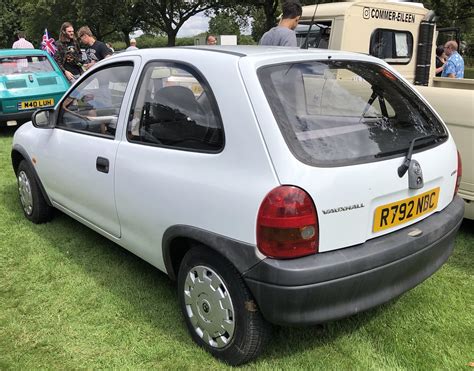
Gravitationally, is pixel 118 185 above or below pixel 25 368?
above

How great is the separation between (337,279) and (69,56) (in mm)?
8104

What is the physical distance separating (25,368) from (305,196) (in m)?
1.80

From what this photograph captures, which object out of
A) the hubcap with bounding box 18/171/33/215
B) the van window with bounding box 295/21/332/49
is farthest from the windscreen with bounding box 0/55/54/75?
the van window with bounding box 295/21/332/49

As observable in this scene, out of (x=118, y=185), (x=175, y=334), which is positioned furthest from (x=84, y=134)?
(x=175, y=334)

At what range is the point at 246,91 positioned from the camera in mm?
2314

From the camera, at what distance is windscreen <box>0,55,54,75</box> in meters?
8.63

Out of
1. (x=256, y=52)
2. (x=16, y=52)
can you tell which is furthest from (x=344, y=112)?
(x=16, y=52)

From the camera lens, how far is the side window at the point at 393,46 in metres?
6.13

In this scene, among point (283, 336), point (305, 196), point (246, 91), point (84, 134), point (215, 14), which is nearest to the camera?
point (305, 196)

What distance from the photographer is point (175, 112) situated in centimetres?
277

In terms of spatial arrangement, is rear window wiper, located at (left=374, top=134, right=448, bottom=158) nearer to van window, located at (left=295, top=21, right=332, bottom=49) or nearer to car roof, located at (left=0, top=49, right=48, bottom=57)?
van window, located at (left=295, top=21, right=332, bottom=49)

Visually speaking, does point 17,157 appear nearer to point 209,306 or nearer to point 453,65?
point 209,306

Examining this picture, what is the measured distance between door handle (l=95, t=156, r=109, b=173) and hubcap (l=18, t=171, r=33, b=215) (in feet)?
5.21

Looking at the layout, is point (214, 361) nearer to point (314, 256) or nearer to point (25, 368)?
point (314, 256)
